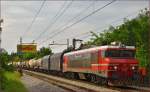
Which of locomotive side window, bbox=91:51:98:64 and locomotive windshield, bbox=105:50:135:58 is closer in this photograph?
locomotive windshield, bbox=105:50:135:58

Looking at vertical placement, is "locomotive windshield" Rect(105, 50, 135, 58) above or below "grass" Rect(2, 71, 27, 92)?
above

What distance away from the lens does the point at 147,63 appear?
4334cm

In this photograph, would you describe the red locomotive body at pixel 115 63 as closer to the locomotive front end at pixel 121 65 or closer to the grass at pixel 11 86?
the locomotive front end at pixel 121 65

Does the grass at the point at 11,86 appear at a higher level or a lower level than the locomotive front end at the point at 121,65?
lower

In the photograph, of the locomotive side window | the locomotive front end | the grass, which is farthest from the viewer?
the locomotive side window

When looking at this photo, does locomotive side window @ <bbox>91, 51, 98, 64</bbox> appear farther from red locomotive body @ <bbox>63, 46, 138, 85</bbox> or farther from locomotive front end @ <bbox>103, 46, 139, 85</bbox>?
locomotive front end @ <bbox>103, 46, 139, 85</bbox>

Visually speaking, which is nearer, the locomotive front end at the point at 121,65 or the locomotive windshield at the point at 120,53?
the locomotive front end at the point at 121,65

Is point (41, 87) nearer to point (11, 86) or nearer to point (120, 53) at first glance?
point (11, 86)

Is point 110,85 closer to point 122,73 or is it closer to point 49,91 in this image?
point 122,73

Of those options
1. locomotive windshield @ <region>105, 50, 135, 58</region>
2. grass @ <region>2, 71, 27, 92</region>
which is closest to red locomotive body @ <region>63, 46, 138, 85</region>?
locomotive windshield @ <region>105, 50, 135, 58</region>

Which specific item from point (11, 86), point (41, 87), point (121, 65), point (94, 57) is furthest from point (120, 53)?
point (11, 86)

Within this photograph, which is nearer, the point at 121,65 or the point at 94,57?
the point at 121,65

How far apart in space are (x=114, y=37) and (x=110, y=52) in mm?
32733

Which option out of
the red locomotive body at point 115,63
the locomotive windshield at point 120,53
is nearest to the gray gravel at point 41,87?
the red locomotive body at point 115,63
